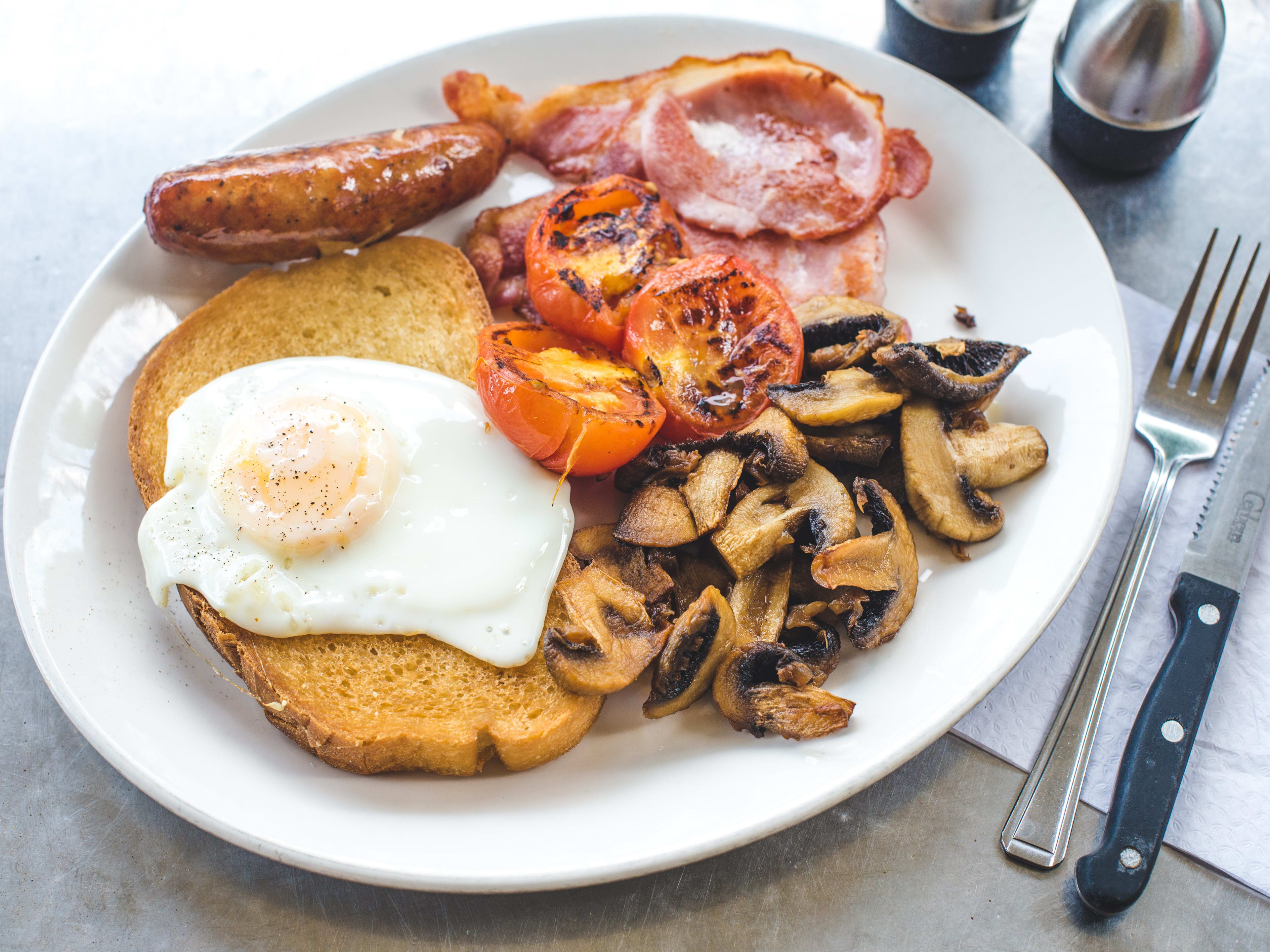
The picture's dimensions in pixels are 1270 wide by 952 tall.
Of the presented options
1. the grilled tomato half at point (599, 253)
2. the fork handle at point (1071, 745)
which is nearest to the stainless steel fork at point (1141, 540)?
the fork handle at point (1071, 745)

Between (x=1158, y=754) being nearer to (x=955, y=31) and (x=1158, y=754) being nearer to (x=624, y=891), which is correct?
(x=624, y=891)

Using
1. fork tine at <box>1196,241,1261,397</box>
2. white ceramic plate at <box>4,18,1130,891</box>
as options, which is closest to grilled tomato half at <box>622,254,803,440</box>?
white ceramic plate at <box>4,18,1130,891</box>

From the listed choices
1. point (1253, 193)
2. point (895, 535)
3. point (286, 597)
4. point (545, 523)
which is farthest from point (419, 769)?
point (1253, 193)

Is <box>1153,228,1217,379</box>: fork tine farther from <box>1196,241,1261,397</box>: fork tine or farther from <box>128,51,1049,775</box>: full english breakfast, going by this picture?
<box>128,51,1049,775</box>: full english breakfast

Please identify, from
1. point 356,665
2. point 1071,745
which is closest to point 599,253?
point 356,665

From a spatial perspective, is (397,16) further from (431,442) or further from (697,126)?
(431,442)

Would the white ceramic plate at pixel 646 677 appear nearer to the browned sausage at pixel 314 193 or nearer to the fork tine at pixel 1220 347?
the browned sausage at pixel 314 193

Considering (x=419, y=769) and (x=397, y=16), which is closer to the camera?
(x=419, y=769)
